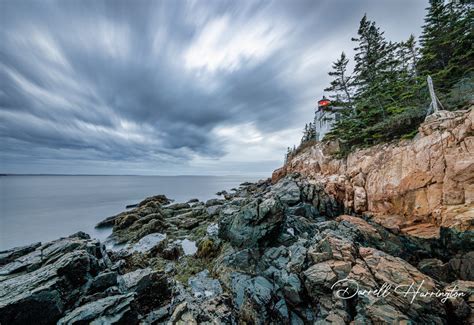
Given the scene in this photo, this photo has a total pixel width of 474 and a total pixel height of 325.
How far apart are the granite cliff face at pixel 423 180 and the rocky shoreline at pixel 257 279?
4.56 ft

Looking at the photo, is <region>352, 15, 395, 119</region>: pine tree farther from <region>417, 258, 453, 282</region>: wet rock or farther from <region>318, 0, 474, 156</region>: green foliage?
<region>417, 258, 453, 282</region>: wet rock

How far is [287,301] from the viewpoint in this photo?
22.0 feet

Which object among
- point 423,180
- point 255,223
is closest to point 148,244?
point 255,223

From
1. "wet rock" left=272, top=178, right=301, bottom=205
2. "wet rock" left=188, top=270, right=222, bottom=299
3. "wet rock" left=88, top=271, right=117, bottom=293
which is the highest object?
"wet rock" left=272, top=178, right=301, bottom=205

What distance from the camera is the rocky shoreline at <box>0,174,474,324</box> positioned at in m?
5.28

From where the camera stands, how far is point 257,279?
7801 millimetres

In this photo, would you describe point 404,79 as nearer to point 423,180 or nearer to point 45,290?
point 423,180

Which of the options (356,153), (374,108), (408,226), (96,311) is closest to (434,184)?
(408,226)

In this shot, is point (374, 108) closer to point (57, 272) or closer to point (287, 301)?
point (287, 301)

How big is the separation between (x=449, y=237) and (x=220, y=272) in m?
12.7
